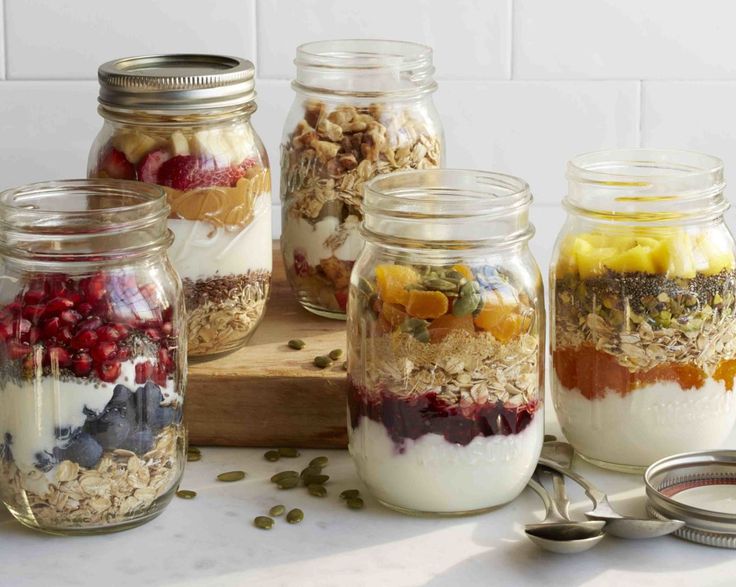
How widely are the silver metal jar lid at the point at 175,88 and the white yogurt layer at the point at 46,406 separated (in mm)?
247

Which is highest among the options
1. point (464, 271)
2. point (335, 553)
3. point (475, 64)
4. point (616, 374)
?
point (475, 64)

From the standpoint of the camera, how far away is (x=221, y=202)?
3.60 feet

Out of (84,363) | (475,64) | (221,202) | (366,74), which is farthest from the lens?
(475,64)

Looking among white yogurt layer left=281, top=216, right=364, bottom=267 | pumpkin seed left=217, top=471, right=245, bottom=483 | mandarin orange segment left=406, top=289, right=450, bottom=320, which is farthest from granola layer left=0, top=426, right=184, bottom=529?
white yogurt layer left=281, top=216, right=364, bottom=267

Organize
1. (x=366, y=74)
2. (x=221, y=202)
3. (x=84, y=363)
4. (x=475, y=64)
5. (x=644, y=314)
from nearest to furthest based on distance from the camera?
(x=84, y=363) < (x=644, y=314) < (x=221, y=202) < (x=366, y=74) < (x=475, y=64)

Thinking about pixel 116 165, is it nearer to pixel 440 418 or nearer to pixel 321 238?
pixel 321 238

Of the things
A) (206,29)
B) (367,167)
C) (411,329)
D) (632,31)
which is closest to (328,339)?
(367,167)

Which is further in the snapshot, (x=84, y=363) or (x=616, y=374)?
(x=616, y=374)

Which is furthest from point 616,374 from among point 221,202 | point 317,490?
point 221,202

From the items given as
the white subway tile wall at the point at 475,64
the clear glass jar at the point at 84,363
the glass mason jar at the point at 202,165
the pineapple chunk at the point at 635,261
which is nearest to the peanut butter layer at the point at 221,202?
the glass mason jar at the point at 202,165

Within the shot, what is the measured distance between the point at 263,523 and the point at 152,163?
1.05 ft

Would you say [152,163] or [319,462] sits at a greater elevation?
[152,163]

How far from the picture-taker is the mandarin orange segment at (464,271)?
0.93m

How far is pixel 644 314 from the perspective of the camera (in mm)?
996
